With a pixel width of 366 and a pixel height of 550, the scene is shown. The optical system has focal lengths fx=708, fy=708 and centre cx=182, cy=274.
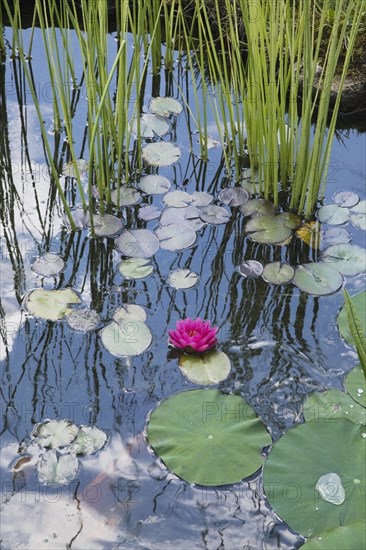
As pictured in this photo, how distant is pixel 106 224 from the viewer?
2.70 metres

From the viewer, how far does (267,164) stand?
9.07ft

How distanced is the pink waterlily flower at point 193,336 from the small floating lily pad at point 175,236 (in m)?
0.47

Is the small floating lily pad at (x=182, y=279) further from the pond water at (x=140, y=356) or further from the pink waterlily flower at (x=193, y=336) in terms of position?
the pink waterlily flower at (x=193, y=336)

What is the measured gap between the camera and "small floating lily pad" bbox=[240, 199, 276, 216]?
2.77 meters

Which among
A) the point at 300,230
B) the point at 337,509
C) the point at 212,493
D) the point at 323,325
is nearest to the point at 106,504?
the point at 212,493

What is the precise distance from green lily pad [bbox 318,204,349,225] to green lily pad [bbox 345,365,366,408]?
29.9 inches

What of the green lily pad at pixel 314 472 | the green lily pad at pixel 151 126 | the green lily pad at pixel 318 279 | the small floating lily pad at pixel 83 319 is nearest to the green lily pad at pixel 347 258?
the green lily pad at pixel 318 279

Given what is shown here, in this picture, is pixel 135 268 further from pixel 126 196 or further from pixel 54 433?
pixel 54 433

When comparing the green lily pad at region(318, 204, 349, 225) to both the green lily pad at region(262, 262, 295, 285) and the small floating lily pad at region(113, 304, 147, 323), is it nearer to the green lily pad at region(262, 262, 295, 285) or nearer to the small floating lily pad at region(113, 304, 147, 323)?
the green lily pad at region(262, 262, 295, 285)

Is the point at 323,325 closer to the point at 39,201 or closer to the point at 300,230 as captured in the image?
the point at 300,230

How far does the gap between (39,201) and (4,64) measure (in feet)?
3.83

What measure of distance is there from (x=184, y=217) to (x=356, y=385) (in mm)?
975

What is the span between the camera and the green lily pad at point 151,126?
315cm

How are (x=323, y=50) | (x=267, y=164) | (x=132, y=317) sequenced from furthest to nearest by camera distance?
(x=323, y=50) < (x=267, y=164) < (x=132, y=317)
